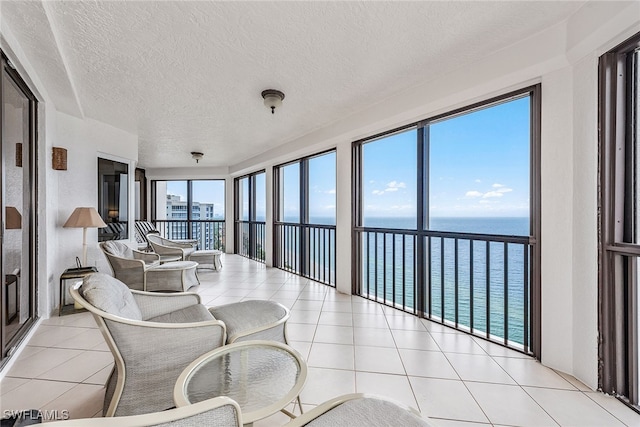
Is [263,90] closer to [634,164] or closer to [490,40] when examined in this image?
[490,40]

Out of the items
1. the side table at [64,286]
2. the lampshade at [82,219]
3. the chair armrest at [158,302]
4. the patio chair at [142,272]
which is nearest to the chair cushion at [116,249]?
the patio chair at [142,272]

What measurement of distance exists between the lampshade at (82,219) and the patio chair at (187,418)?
3498 millimetres

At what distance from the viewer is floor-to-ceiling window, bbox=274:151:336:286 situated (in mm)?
4812

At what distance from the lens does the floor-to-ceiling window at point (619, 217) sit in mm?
1718

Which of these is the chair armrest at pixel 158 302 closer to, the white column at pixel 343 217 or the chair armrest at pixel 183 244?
the white column at pixel 343 217

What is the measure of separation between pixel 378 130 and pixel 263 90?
144 cm

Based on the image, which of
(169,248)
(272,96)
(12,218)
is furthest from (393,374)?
(169,248)

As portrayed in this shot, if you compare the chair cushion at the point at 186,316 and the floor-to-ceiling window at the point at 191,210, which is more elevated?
the floor-to-ceiling window at the point at 191,210

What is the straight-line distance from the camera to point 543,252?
2098mm

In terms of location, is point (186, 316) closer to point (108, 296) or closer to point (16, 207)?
point (108, 296)

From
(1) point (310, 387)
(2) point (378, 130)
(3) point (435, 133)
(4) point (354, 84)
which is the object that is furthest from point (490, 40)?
(1) point (310, 387)

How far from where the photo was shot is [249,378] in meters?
1.31

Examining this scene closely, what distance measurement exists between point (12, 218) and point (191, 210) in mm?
6075

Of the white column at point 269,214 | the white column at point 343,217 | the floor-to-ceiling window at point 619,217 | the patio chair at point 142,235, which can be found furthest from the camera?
the white column at point 269,214
